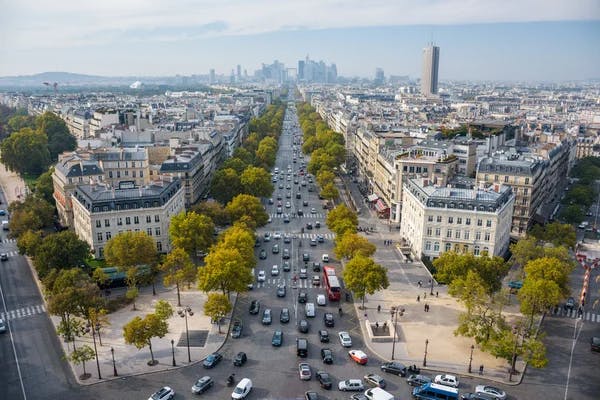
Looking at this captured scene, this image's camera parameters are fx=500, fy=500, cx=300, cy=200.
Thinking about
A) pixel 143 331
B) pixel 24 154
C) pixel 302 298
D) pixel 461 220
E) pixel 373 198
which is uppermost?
pixel 24 154

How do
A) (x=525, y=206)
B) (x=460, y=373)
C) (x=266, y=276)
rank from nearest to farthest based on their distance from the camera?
(x=460, y=373) < (x=266, y=276) < (x=525, y=206)

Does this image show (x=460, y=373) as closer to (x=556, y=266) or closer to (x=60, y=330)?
(x=556, y=266)

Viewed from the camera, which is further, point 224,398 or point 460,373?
point 460,373

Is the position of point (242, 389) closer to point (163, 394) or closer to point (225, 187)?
point (163, 394)

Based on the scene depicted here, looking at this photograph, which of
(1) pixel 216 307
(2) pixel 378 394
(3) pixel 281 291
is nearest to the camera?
(2) pixel 378 394

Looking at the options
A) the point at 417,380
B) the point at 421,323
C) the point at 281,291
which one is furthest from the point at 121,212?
→ the point at 417,380

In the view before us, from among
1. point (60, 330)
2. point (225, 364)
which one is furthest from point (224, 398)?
point (60, 330)

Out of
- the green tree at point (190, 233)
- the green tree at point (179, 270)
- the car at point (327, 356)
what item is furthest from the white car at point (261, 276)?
the car at point (327, 356)

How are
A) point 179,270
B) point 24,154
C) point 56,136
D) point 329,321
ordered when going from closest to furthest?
point 329,321, point 179,270, point 24,154, point 56,136

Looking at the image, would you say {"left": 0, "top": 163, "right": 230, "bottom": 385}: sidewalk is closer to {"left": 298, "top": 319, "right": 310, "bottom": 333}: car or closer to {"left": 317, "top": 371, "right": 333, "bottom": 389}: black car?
{"left": 298, "top": 319, "right": 310, "bottom": 333}: car
